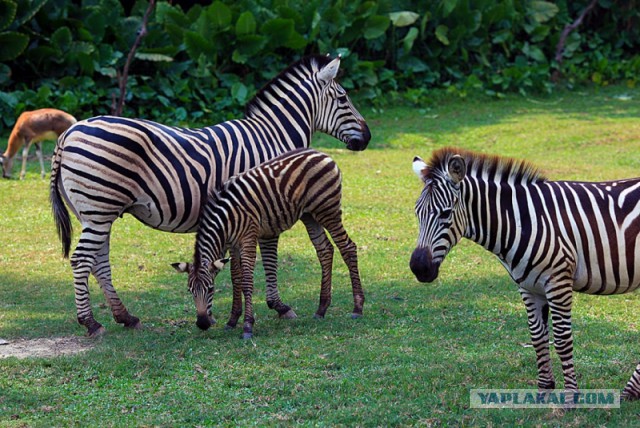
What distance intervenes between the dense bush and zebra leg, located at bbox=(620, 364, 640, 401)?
1366 cm

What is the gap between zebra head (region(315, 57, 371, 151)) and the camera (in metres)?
9.52

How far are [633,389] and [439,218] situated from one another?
180cm

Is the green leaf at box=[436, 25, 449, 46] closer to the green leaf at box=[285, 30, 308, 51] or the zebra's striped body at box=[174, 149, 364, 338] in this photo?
the green leaf at box=[285, 30, 308, 51]

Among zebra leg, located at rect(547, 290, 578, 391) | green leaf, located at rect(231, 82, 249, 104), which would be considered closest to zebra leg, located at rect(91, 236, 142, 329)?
zebra leg, located at rect(547, 290, 578, 391)

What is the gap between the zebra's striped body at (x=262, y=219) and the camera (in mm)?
7965

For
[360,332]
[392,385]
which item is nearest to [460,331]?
[360,332]

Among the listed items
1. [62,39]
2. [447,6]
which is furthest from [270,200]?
[447,6]

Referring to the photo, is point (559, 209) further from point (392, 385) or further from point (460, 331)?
point (460, 331)

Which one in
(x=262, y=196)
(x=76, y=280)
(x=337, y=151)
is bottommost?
(x=76, y=280)

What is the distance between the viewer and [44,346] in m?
8.02

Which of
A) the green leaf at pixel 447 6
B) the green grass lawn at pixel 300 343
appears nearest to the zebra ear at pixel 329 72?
the green grass lawn at pixel 300 343

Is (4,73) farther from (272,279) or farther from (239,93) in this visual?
(272,279)

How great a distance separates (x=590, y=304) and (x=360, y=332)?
255 cm

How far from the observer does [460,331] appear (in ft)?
26.5
